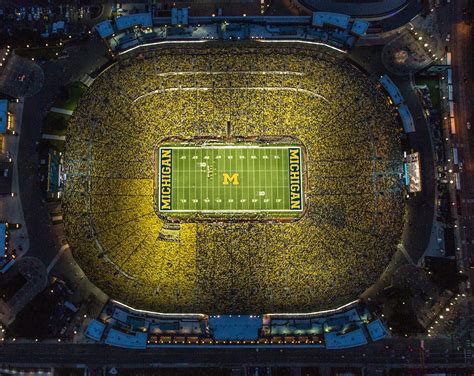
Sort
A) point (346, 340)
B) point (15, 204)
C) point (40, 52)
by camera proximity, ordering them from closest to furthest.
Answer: point (346, 340)
point (15, 204)
point (40, 52)

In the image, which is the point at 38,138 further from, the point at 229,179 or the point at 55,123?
the point at 229,179

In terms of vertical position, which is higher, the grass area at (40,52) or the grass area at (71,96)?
the grass area at (40,52)

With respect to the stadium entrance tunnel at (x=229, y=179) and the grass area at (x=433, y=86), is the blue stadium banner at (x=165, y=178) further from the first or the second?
the grass area at (x=433, y=86)

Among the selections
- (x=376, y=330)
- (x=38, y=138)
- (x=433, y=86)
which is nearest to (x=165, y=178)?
(x=38, y=138)

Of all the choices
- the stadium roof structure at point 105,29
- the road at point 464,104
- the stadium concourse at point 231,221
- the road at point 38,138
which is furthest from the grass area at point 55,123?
the road at point 464,104

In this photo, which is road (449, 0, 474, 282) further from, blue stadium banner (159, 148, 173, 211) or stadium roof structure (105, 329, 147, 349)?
stadium roof structure (105, 329, 147, 349)

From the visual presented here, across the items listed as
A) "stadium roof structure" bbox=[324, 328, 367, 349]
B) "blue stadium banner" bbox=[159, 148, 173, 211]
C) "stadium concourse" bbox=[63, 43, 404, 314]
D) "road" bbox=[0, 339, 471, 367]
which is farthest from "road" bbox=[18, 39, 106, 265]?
"stadium roof structure" bbox=[324, 328, 367, 349]
